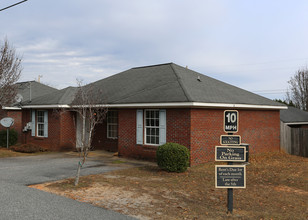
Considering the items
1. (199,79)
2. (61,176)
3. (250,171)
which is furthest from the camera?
(199,79)

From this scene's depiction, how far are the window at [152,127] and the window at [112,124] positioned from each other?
13.1 ft

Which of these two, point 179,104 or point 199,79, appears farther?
point 199,79

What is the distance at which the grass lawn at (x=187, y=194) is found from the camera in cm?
695

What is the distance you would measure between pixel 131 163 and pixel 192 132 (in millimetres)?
3298

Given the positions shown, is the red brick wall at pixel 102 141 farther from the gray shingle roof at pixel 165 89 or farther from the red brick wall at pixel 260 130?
the red brick wall at pixel 260 130

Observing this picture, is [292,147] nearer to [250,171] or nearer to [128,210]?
[250,171]

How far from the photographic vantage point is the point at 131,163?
1404 centimetres

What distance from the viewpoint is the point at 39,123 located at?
774 inches

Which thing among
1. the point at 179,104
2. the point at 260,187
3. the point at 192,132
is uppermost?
the point at 179,104

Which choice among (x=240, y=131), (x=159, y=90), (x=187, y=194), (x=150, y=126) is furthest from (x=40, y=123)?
(x=187, y=194)

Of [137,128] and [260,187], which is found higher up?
[137,128]

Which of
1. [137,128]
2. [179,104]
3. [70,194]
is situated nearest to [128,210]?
[70,194]

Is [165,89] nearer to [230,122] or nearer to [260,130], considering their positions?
[260,130]

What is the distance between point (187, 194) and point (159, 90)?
7.49 meters
